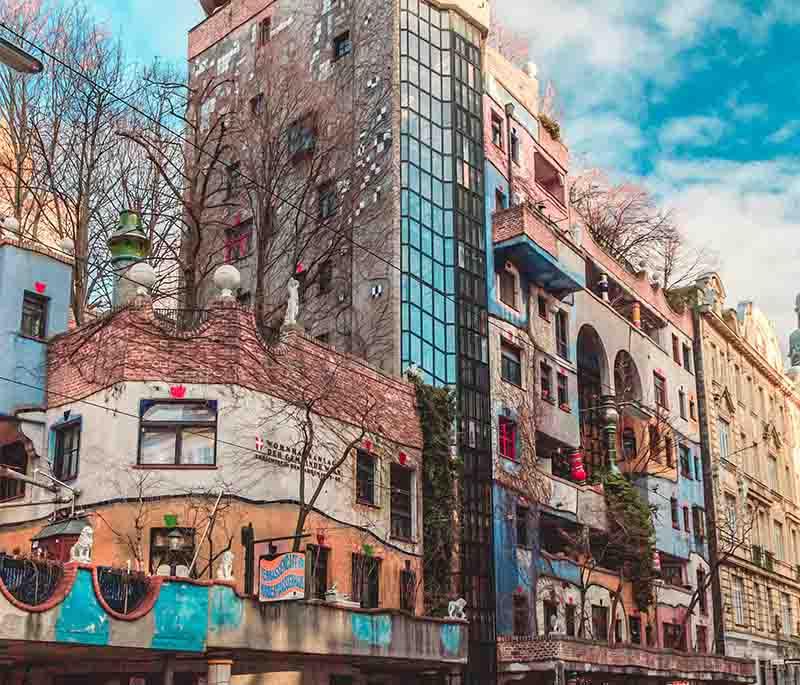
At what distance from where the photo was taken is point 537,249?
110 ft

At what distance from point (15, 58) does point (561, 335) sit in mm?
27095

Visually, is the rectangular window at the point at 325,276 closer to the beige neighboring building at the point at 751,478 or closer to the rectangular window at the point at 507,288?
the rectangular window at the point at 507,288

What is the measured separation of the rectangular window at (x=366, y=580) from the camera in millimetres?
24969

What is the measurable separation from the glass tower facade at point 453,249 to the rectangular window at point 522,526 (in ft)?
6.13

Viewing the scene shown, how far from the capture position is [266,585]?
19859mm

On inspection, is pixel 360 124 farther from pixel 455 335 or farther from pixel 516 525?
pixel 516 525

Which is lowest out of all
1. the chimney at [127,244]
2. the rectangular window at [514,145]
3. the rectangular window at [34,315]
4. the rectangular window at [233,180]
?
the rectangular window at [34,315]

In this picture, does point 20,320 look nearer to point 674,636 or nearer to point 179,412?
point 179,412

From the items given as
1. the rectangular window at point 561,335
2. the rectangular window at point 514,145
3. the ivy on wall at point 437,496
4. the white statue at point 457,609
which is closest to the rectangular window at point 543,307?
the rectangular window at point 561,335

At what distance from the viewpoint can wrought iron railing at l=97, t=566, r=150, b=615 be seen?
1761cm

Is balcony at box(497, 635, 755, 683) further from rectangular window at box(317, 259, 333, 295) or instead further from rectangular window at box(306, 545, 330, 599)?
rectangular window at box(317, 259, 333, 295)

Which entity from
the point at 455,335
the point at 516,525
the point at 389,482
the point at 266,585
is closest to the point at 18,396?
the point at 266,585

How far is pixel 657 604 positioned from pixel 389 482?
53.6 feet

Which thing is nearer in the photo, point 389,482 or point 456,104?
point 389,482
